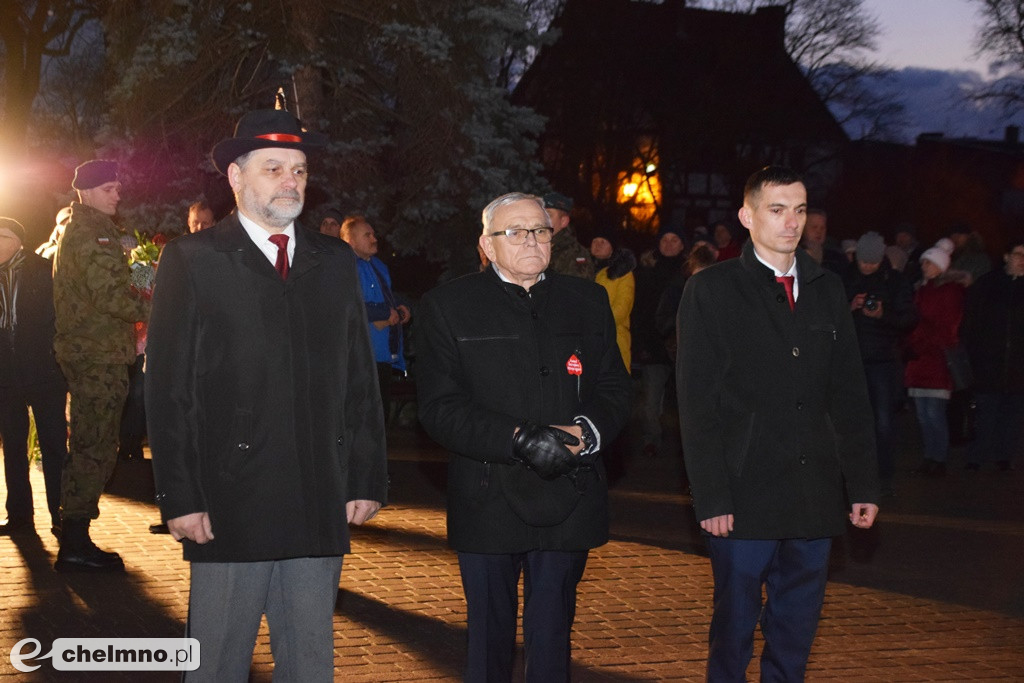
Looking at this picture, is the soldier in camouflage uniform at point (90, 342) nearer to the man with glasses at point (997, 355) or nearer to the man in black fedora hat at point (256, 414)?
the man in black fedora hat at point (256, 414)

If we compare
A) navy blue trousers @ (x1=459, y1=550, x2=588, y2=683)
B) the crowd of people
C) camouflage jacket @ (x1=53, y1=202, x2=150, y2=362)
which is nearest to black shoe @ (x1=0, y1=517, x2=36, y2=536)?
camouflage jacket @ (x1=53, y1=202, x2=150, y2=362)

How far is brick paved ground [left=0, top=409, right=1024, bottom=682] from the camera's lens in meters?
6.65

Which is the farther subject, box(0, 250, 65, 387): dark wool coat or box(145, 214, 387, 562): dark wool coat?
box(0, 250, 65, 387): dark wool coat

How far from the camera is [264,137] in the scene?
462 centimetres

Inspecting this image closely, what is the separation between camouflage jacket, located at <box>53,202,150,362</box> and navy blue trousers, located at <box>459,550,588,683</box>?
4.15m

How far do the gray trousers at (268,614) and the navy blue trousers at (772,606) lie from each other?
4.99 feet

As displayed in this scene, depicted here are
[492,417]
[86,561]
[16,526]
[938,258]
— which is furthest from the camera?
[938,258]

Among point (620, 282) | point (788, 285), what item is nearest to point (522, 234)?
point (788, 285)

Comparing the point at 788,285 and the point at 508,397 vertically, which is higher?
the point at 788,285

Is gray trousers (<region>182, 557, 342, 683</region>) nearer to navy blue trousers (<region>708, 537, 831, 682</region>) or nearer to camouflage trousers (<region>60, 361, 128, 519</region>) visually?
navy blue trousers (<region>708, 537, 831, 682</region>)

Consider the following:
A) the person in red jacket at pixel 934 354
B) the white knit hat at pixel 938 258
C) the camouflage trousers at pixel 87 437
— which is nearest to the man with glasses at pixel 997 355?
the person in red jacket at pixel 934 354

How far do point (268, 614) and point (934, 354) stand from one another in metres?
10.00

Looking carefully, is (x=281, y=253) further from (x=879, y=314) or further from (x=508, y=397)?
(x=879, y=314)

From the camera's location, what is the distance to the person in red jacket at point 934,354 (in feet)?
43.9
